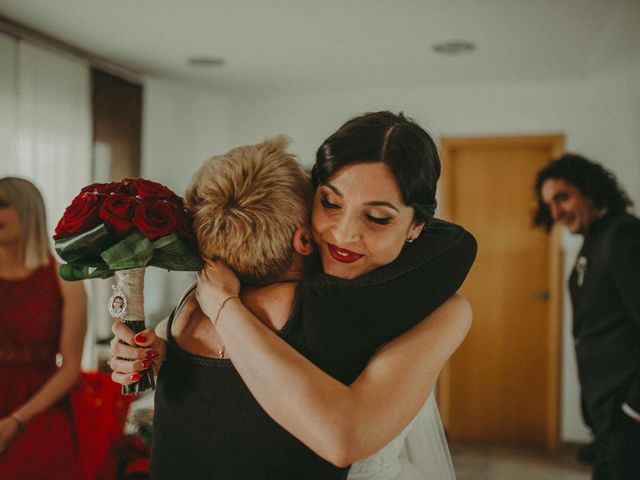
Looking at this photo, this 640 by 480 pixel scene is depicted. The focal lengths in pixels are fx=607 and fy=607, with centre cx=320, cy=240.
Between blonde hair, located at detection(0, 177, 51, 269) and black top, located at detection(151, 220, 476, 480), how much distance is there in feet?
4.82

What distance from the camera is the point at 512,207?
16.2 ft

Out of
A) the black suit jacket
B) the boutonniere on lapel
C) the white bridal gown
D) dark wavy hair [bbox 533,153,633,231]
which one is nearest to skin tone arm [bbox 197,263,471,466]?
the white bridal gown

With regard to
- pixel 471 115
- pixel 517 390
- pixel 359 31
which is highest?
pixel 359 31

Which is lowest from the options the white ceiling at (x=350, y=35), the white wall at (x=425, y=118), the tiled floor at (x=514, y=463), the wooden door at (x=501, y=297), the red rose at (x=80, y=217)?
the tiled floor at (x=514, y=463)

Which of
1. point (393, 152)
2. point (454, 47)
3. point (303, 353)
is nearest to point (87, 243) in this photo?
point (303, 353)

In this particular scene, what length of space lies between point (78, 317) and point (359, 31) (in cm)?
221

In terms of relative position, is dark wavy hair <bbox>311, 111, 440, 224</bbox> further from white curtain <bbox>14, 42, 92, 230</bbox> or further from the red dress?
white curtain <bbox>14, 42, 92, 230</bbox>

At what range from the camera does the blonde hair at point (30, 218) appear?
90.0 inches

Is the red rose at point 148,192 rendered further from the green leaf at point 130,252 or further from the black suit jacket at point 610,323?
the black suit jacket at point 610,323

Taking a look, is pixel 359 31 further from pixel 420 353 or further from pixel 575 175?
Result: pixel 420 353

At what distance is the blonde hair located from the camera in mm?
2287

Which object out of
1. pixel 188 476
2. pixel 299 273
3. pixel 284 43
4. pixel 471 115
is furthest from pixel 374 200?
pixel 471 115

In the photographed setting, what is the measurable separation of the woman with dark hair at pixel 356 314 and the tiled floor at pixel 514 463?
137 inches

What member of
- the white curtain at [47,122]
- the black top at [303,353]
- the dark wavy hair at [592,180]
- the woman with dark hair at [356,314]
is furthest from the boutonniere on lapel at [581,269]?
the white curtain at [47,122]
